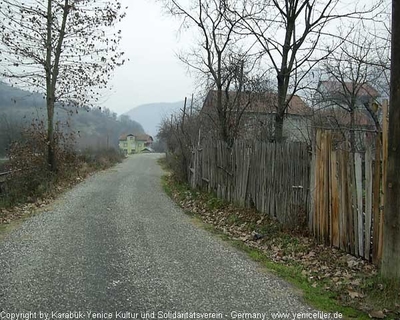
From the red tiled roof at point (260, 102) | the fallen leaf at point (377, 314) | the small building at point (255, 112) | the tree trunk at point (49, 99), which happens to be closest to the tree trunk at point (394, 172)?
the fallen leaf at point (377, 314)

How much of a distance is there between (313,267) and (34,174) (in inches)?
503

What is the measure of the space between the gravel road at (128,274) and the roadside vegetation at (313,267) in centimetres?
31

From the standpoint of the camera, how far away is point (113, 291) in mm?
4848

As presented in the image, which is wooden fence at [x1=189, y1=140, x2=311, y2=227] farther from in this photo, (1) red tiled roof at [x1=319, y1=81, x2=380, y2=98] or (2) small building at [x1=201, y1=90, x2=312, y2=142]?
(1) red tiled roof at [x1=319, y1=81, x2=380, y2=98]

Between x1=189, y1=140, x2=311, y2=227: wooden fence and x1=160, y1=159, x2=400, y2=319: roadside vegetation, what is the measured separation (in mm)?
337

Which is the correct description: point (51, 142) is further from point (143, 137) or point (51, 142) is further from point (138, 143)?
point (143, 137)

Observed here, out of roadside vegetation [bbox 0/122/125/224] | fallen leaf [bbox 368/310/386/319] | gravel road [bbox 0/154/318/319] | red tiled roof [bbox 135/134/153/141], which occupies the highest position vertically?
red tiled roof [bbox 135/134/153/141]

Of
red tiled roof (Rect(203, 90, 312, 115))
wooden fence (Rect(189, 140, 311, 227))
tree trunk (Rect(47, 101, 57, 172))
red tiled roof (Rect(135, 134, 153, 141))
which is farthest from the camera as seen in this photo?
red tiled roof (Rect(135, 134, 153, 141))

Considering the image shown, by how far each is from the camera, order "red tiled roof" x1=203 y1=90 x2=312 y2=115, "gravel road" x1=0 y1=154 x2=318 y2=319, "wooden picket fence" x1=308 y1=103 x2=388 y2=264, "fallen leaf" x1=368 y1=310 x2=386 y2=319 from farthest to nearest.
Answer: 1. "red tiled roof" x1=203 y1=90 x2=312 y2=115
2. "wooden picket fence" x1=308 y1=103 x2=388 y2=264
3. "gravel road" x1=0 y1=154 x2=318 y2=319
4. "fallen leaf" x1=368 y1=310 x2=386 y2=319

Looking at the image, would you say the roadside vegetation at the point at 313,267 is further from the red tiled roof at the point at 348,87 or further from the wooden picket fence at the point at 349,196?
the red tiled roof at the point at 348,87

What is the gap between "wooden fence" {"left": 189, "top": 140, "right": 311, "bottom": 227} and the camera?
764 cm

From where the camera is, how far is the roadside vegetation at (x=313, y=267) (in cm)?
455

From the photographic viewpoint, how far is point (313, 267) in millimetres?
5914

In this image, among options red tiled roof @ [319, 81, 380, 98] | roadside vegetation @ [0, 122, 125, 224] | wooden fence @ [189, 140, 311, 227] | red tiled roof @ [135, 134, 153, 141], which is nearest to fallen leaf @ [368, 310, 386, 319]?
wooden fence @ [189, 140, 311, 227]
